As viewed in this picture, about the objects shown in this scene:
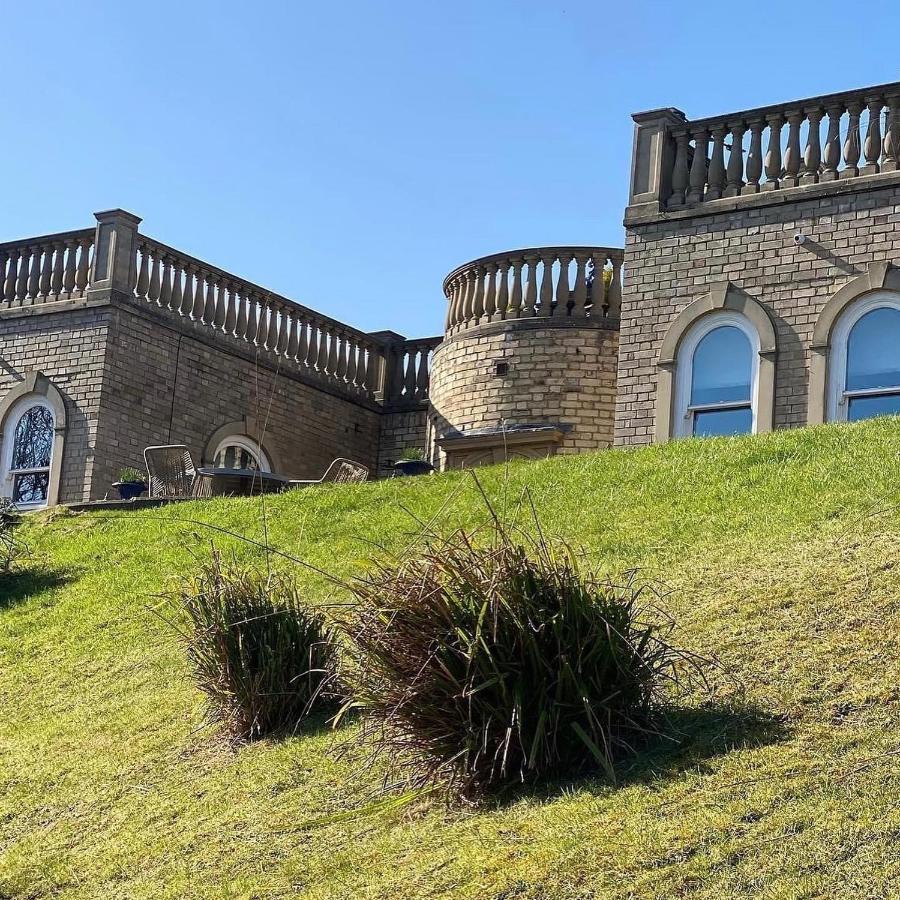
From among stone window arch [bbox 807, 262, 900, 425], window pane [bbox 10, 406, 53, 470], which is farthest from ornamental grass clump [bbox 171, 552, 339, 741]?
window pane [bbox 10, 406, 53, 470]

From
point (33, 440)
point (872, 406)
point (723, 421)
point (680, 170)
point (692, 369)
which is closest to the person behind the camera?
point (872, 406)

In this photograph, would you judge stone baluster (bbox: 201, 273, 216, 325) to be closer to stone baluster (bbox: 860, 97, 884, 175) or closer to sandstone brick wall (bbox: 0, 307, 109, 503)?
sandstone brick wall (bbox: 0, 307, 109, 503)

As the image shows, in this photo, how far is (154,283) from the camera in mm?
25250

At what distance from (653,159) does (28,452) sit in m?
10.3

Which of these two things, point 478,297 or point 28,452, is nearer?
point 478,297

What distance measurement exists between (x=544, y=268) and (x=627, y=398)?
3.43m

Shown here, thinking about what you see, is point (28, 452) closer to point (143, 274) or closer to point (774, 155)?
point (143, 274)

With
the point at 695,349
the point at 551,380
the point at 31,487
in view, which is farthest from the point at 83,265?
the point at 695,349

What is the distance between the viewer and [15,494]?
2530cm

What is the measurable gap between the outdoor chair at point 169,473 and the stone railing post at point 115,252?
342cm

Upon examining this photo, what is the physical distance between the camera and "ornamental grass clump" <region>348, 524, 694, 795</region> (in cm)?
Result: 844

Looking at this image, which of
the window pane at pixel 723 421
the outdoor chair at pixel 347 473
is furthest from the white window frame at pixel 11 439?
the window pane at pixel 723 421

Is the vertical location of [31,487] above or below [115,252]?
below

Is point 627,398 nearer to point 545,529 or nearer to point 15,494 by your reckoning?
point 545,529
